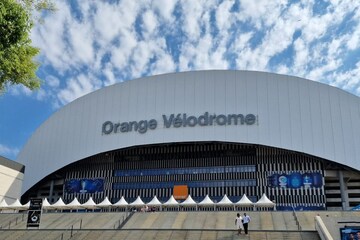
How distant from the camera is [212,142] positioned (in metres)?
→ 59.7

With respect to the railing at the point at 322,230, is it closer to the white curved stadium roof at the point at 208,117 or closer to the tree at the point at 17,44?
the tree at the point at 17,44

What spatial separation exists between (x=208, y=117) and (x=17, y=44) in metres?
44.2

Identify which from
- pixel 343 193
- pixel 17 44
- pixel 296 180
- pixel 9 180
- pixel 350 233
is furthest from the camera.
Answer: pixel 343 193

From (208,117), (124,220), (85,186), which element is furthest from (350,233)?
(85,186)

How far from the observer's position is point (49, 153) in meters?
67.6

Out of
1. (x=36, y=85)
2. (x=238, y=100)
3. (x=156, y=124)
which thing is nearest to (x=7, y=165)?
(x=156, y=124)

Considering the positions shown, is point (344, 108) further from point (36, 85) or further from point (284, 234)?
point (36, 85)

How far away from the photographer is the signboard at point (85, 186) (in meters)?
63.8

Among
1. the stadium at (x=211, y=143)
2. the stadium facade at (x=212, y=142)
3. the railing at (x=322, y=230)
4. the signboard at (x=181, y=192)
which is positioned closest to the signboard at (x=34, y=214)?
the railing at (x=322, y=230)

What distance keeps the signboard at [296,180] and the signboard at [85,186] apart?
2464 cm

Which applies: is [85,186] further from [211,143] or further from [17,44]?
[17,44]

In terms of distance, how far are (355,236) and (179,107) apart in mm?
39695

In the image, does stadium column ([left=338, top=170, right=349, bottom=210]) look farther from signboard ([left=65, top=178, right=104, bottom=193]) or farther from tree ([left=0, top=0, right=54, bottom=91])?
tree ([left=0, top=0, right=54, bottom=91])

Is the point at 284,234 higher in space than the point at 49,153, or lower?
lower
